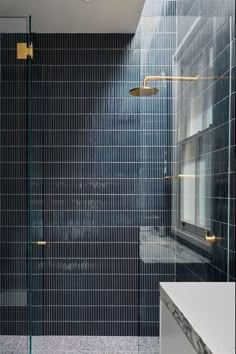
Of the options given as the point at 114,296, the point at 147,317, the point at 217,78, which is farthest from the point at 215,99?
the point at 114,296

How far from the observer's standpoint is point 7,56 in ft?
6.99

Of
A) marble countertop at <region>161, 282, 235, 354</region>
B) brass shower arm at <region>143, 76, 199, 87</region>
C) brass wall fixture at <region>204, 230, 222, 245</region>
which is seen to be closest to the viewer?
marble countertop at <region>161, 282, 235, 354</region>

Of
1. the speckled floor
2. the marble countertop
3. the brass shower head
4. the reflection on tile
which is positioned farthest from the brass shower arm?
the speckled floor

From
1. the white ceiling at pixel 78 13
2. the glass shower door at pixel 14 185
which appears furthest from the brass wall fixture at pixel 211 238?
the white ceiling at pixel 78 13

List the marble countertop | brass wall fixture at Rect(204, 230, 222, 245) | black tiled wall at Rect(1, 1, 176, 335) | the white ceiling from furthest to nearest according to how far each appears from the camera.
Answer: black tiled wall at Rect(1, 1, 176, 335) → the white ceiling → brass wall fixture at Rect(204, 230, 222, 245) → the marble countertop

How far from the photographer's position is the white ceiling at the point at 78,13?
7.23 ft

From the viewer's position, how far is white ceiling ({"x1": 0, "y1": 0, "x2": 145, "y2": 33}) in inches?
86.7

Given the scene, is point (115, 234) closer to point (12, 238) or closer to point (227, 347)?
point (12, 238)

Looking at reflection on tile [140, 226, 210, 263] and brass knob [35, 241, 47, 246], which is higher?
reflection on tile [140, 226, 210, 263]

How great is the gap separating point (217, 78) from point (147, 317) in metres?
1.50

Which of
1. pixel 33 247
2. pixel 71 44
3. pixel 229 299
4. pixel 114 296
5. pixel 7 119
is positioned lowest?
pixel 114 296

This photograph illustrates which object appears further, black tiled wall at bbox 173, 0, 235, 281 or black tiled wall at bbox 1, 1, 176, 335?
black tiled wall at bbox 1, 1, 176, 335

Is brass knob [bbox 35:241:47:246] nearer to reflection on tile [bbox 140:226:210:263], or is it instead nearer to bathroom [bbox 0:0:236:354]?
bathroom [bbox 0:0:236:354]

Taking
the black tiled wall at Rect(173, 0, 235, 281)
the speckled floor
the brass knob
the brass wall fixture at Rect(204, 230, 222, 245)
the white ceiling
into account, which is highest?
the white ceiling
